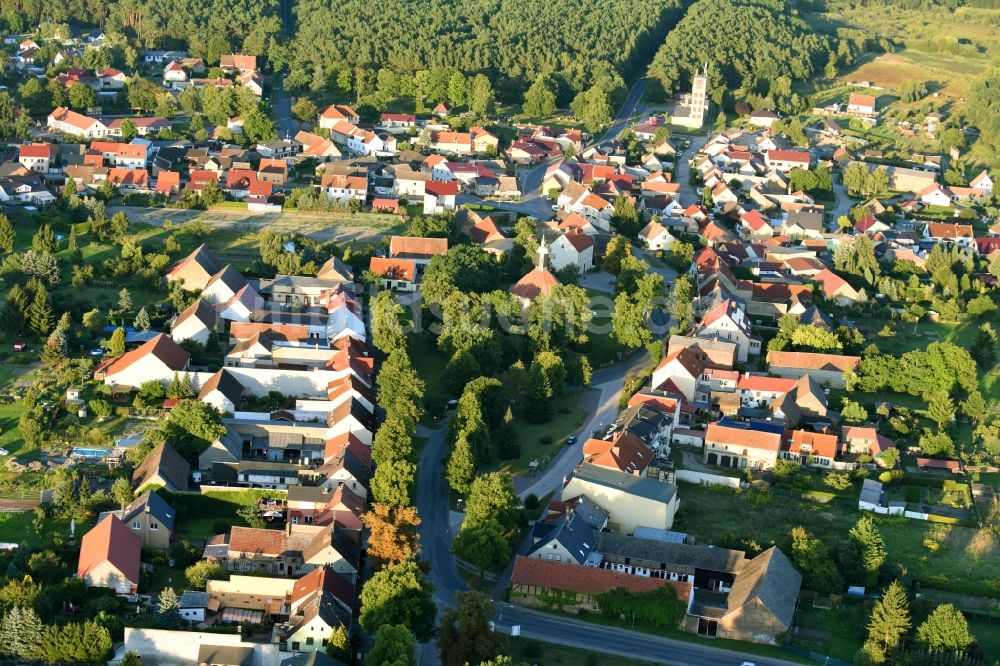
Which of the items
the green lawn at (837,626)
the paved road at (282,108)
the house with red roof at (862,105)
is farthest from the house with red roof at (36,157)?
the house with red roof at (862,105)

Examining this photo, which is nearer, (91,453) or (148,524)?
(148,524)

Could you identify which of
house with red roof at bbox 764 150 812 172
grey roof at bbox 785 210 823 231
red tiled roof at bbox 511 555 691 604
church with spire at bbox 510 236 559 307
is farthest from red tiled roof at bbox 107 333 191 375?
house with red roof at bbox 764 150 812 172

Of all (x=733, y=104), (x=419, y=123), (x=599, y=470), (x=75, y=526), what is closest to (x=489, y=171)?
(x=419, y=123)

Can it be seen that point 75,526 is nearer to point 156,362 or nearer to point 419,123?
point 156,362

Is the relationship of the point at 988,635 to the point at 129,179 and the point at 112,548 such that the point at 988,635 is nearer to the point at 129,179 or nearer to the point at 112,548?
the point at 112,548

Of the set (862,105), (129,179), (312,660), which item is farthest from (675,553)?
(862,105)

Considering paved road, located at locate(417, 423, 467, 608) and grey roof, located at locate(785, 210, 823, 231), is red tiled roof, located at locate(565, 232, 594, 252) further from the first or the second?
paved road, located at locate(417, 423, 467, 608)
